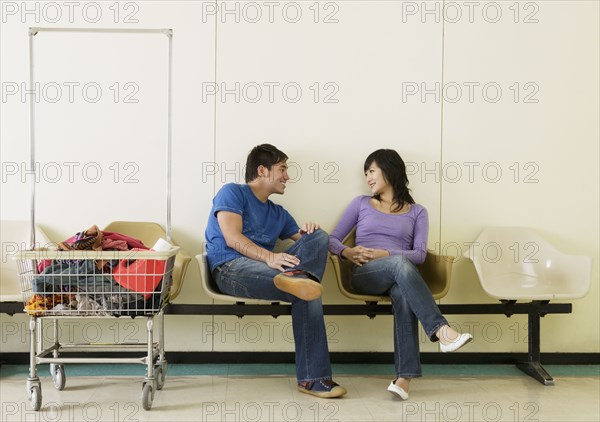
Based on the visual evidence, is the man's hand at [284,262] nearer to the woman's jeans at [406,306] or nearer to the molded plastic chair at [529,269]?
the woman's jeans at [406,306]

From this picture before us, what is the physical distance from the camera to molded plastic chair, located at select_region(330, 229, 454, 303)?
3502mm

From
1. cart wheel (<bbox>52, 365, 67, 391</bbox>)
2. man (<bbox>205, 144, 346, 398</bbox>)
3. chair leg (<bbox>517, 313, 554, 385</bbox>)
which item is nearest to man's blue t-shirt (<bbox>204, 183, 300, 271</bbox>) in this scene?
man (<bbox>205, 144, 346, 398</bbox>)

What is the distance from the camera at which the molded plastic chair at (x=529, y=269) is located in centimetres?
365

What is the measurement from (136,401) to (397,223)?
1.69 metres

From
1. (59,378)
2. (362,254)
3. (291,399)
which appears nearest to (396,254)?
(362,254)

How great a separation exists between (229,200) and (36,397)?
52.4 inches

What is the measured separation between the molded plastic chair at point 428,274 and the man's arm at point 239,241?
37 cm

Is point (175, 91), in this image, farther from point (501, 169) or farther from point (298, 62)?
point (501, 169)

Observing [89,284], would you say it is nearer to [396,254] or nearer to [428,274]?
[396,254]

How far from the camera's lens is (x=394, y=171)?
12.4 ft

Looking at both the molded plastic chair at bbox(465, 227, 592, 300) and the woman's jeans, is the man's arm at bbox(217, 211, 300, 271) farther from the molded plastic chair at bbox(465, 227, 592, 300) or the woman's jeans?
the molded plastic chair at bbox(465, 227, 592, 300)

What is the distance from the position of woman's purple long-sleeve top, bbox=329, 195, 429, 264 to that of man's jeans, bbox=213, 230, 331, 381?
0.33 m

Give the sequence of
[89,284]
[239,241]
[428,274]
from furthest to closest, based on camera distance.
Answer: [428,274] → [239,241] → [89,284]

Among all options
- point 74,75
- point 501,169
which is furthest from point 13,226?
point 501,169
